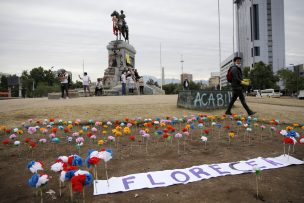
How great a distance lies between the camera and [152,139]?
615cm

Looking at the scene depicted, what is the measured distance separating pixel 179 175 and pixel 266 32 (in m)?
124

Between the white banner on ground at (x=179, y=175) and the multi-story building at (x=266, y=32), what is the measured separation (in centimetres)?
11551

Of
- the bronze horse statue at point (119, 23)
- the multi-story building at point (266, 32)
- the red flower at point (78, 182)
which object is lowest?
the red flower at point (78, 182)

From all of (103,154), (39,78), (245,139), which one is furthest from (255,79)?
(39,78)

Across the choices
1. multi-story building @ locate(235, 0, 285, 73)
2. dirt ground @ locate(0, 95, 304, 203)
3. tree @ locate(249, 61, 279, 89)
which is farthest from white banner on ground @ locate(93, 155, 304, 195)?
multi-story building @ locate(235, 0, 285, 73)

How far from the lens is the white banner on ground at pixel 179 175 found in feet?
11.2

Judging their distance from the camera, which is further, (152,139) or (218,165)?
(152,139)

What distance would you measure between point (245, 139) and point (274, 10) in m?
127

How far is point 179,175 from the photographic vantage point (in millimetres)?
3758

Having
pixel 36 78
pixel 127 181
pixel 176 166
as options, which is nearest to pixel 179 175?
pixel 176 166

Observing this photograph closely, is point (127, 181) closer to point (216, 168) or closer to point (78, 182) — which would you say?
point (78, 182)

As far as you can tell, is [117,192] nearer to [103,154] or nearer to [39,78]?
[103,154]

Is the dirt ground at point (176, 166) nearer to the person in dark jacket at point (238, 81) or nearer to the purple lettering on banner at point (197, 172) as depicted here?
the purple lettering on banner at point (197, 172)

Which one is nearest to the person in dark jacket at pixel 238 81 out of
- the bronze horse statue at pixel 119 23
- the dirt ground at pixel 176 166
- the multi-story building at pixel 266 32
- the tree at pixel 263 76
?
the dirt ground at pixel 176 166
